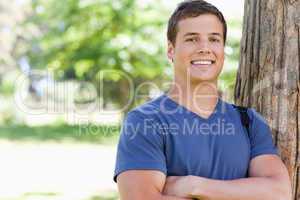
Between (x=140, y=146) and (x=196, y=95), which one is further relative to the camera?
(x=196, y=95)

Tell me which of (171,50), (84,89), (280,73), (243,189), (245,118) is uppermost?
(171,50)

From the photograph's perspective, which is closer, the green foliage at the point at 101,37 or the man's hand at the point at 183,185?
the man's hand at the point at 183,185

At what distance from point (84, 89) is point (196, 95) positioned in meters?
15.7

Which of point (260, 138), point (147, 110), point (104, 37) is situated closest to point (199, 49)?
point (147, 110)

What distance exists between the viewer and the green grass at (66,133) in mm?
15359

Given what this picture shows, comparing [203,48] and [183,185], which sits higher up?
[203,48]

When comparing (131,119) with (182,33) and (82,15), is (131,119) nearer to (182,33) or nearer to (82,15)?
(182,33)

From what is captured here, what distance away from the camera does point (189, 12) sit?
114 inches

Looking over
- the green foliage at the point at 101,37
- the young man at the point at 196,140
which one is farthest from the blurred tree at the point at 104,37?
the young man at the point at 196,140

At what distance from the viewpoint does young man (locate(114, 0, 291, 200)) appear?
2.63 meters

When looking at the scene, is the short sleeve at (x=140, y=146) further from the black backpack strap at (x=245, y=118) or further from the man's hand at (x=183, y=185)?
the black backpack strap at (x=245, y=118)

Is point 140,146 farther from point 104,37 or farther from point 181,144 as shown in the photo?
point 104,37

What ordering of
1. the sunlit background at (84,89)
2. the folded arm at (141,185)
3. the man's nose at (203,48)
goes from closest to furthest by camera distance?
the folded arm at (141,185) < the man's nose at (203,48) < the sunlit background at (84,89)

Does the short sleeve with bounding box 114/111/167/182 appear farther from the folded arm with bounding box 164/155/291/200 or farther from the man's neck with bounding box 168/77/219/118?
the man's neck with bounding box 168/77/219/118
